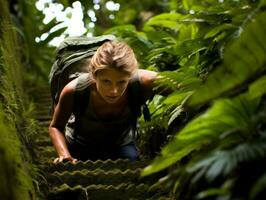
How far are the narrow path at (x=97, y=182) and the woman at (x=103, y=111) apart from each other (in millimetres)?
185

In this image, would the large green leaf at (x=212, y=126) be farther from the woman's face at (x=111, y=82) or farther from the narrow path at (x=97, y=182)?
the woman's face at (x=111, y=82)

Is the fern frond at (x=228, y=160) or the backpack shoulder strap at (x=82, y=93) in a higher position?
the fern frond at (x=228, y=160)

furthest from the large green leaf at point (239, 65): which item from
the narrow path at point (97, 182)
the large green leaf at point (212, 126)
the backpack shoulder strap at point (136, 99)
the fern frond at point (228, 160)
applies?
the backpack shoulder strap at point (136, 99)

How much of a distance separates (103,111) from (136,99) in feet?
0.91

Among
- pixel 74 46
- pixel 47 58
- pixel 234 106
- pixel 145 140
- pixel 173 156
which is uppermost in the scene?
pixel 234 106

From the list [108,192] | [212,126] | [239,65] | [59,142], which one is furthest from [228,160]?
[59,142]

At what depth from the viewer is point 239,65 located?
1.94 m

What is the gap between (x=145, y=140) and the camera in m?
4.34

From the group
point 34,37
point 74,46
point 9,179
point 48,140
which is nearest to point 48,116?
point 48,140

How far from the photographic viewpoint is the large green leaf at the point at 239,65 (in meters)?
1.89

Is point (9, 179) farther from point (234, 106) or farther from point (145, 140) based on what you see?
point (145, 140)

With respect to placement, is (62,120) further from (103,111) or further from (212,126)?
(212,126)

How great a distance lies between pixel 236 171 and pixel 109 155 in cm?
231

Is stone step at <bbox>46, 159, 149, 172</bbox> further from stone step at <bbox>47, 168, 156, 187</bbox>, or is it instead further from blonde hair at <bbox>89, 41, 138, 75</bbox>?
blonde hair at <bbox>89, 41, 138, 75</bbox>
